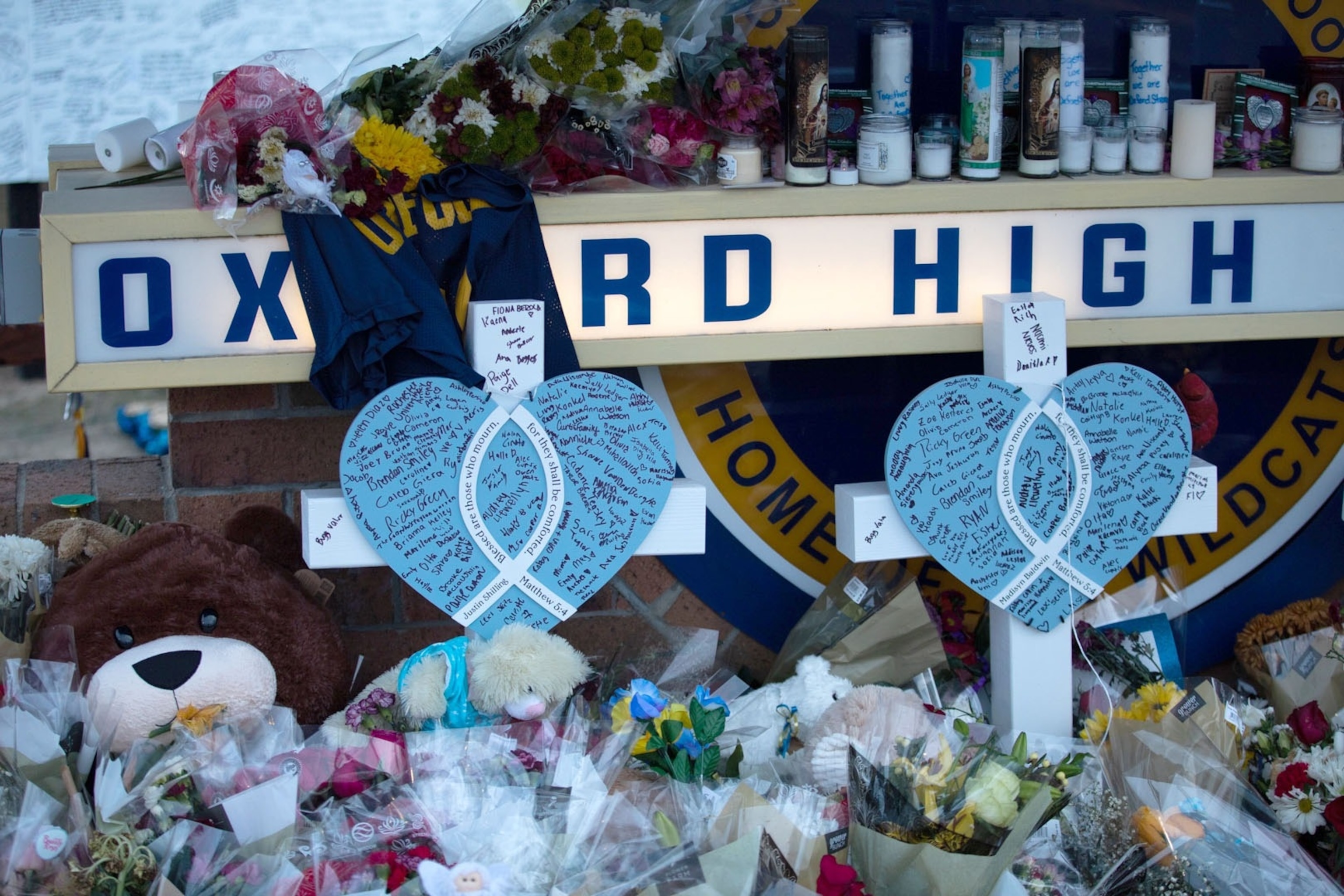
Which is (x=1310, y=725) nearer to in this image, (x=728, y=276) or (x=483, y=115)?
(x=728, y=276)

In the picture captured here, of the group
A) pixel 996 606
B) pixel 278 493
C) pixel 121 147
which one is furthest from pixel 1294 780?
pixel 121 147

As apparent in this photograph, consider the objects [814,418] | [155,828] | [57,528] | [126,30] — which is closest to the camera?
[155,828]

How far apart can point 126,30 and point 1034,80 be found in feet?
10.4

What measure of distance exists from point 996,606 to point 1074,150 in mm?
771

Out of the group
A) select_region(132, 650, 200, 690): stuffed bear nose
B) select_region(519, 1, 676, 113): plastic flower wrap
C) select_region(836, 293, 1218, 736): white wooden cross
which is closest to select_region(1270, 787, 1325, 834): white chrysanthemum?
select_region(836, 293, 1218, 736): white wooden cross

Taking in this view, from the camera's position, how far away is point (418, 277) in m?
2.07

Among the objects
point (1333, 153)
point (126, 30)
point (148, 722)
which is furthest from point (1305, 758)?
point (126, 30)

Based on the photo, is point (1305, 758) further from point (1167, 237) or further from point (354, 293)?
point (354, 293)

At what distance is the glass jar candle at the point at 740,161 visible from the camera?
2156 millimetres

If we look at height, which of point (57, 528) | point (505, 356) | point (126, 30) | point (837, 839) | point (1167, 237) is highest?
point (126, 30)

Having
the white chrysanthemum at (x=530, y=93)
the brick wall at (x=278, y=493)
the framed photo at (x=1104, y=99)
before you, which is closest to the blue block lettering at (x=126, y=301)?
the brick wall at (x=278, y=493)

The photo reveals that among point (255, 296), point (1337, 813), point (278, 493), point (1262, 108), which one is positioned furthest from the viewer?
point (278, 493)

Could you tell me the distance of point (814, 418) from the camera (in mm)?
2625

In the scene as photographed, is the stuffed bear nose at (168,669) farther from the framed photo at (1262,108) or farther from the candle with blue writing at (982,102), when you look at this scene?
the framed photo at (1262,108)
